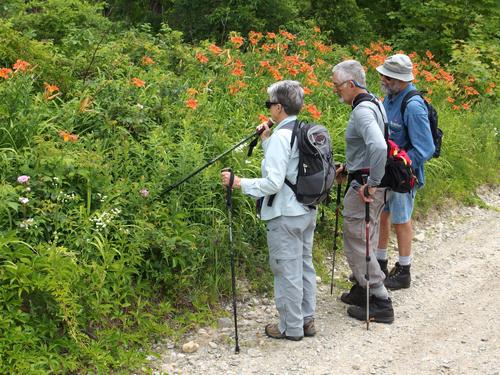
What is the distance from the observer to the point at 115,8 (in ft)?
39.2

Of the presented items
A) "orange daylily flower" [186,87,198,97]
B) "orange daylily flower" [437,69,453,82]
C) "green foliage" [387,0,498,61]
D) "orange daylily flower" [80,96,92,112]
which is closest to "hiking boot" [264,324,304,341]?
"orange daylily flower" [80,96,92,112]

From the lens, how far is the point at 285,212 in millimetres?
5000

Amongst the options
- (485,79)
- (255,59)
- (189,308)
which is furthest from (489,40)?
(189,308)

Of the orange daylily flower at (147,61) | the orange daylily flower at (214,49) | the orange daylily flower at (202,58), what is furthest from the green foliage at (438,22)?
the orange daylily flower at (147,61)

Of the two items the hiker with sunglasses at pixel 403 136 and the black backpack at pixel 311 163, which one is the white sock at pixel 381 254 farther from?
the black backpack at pixel 311 163

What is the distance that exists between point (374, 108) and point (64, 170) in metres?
2.44

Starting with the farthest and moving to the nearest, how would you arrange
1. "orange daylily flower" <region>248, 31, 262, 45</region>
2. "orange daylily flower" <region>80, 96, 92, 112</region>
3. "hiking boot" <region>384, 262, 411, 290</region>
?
"orange daylily flower" <region>248, 31, 262, 45</region> → "hiking boot" <region>384, 262, 411, 290</region> → "orange daylily flower" <region>80, 96, 92, 112</region>

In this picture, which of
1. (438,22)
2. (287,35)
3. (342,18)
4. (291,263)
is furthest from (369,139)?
(438,22)

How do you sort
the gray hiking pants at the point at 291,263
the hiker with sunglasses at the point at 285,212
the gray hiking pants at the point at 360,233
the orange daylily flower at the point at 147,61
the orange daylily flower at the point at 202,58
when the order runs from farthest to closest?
the orange daylily flower at the point at 202,58 → the orange daylily flower at the point at 147,61 → the gray hiking pants at the point at 360,233 → the gray hiking pants at the point at 291,263 → the hiker with sunglasses at the point at 285,212

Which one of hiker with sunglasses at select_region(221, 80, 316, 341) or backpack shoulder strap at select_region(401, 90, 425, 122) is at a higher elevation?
backpack shoulder strap at select_region(401, 90, 425, 122)

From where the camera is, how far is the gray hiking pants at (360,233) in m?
5.59

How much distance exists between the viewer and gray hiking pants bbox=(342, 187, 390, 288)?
18.3 ft

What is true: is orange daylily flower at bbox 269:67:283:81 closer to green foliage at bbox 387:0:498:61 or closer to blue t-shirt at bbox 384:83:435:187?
blue t-shirt at bbox 384:83:435:187

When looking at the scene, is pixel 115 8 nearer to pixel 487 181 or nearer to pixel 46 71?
pixel 46 71
